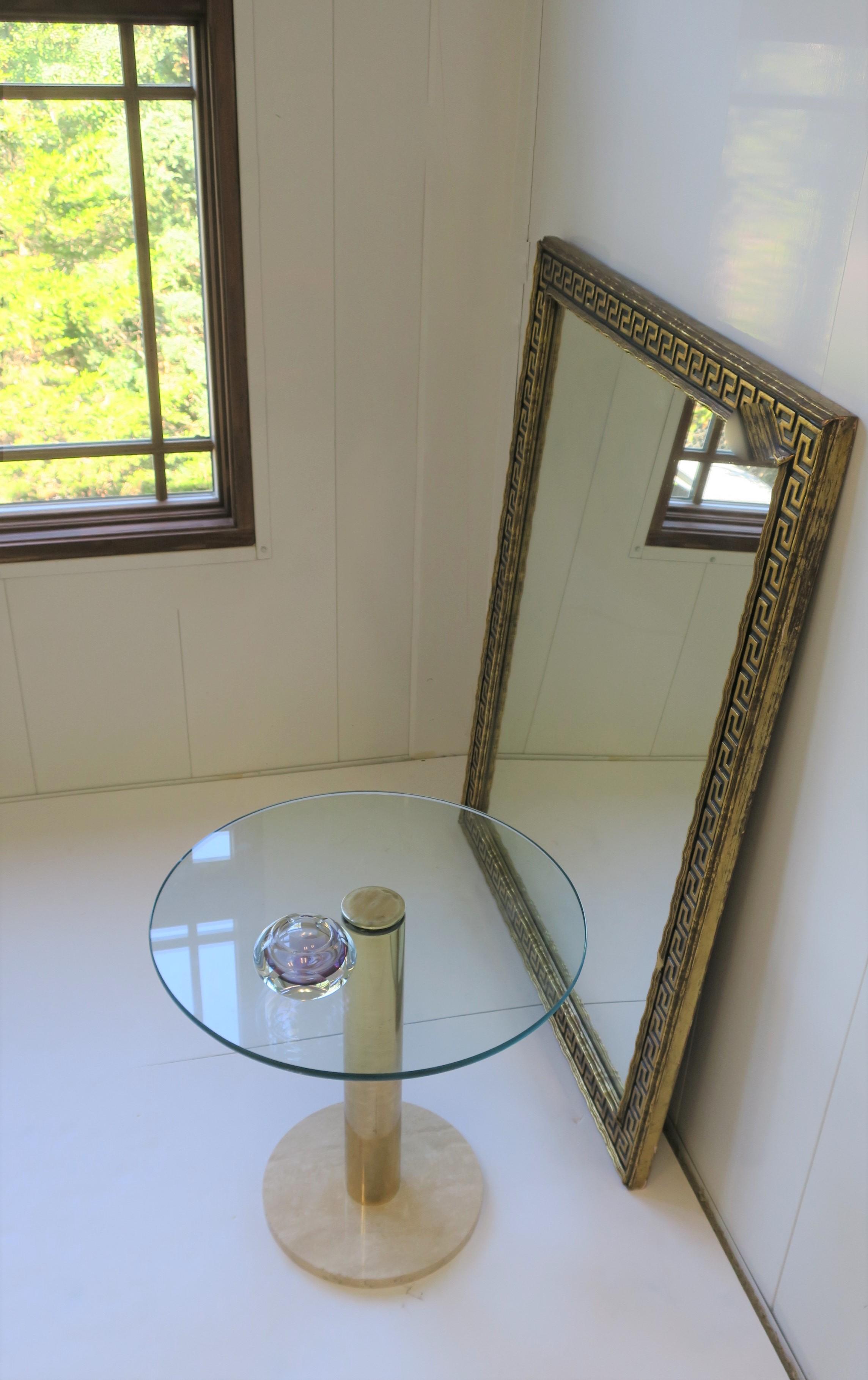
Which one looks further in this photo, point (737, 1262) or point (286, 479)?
point (286, 479)

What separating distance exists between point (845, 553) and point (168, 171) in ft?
5.69

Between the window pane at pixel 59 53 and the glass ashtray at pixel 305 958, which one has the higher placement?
the window pane at pixel 59 53

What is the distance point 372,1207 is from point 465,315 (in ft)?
6.27

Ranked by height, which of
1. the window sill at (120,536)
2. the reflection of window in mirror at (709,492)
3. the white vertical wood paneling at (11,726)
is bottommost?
the white vertical wood paneling at (11,726)

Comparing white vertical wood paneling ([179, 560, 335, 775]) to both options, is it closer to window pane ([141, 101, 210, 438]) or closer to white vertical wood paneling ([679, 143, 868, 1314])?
window pane ([141, 101, 210, 438])

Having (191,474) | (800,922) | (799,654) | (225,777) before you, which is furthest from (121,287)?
(800,922)

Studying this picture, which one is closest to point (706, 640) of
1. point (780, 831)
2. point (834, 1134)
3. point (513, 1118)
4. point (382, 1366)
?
point (780, 831)

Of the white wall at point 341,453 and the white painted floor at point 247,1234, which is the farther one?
the white wall at point 341,453

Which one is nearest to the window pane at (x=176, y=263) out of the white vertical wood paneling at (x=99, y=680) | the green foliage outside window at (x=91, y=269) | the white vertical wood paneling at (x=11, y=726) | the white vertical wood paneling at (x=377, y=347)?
the green foliage outside window at (x=91, y=269)

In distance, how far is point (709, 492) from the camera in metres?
1.54

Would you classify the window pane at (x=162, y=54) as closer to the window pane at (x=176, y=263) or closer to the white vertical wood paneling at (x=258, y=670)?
the window pane at (x=176, y=263)

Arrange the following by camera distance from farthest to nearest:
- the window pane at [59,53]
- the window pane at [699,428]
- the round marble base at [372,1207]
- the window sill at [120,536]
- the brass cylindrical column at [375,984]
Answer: the window sill at [120,536] → the window pane at [59,53] → the round marble base at [372,1207] → the window pane at [699,428] → the brass cylindrical column at [375,984]

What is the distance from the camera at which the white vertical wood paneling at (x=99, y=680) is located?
2.55 metres

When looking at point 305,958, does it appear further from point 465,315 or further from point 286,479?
point 465,315
